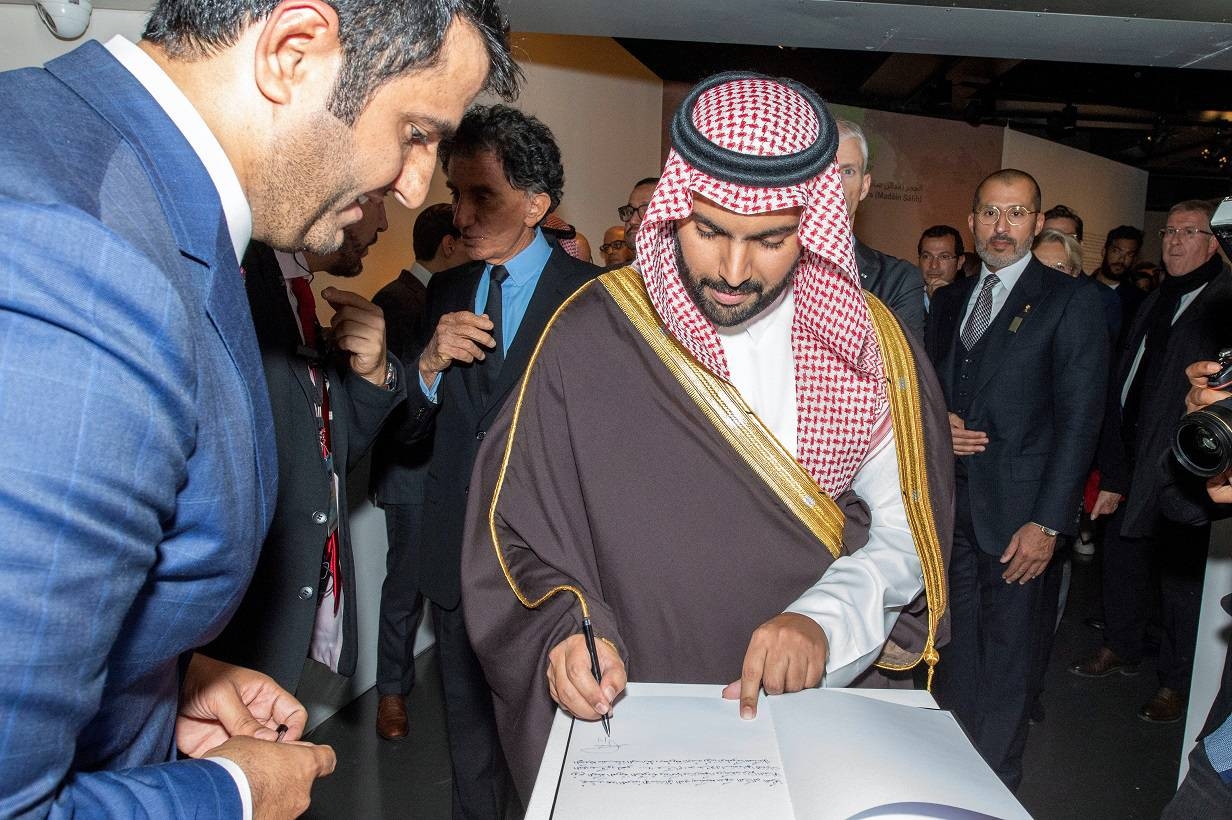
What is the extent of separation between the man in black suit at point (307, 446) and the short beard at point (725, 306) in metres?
0.64

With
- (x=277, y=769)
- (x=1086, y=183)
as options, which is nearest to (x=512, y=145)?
(x=277, y=769)

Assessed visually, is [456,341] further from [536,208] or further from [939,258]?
[939,258]

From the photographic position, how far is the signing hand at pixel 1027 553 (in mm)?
3287

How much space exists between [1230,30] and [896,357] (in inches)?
90.7

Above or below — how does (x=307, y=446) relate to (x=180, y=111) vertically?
below

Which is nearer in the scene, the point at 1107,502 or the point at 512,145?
the point at 512,145

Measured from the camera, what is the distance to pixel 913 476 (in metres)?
1.68

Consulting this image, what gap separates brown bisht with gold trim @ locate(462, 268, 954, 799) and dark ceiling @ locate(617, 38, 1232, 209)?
6679 mm

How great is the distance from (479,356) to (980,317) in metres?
2.12

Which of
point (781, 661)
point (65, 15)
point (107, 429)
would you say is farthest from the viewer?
point (65, 15)

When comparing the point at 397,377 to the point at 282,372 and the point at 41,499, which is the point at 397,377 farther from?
the point at 41,499

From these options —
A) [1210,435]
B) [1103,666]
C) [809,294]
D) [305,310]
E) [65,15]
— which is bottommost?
[1103,666]

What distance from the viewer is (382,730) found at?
11.7 feet

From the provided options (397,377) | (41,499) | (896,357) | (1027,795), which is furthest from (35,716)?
(1027,795)
